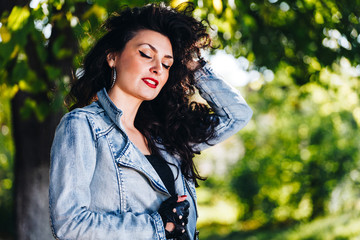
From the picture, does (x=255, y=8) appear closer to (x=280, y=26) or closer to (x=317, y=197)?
(x=280, y=26)

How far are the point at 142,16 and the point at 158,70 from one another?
1.08ft

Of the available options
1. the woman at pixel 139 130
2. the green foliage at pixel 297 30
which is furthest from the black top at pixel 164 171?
the green foliage at pixel 297 30

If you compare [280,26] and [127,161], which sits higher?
[280,26]

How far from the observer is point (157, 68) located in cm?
205

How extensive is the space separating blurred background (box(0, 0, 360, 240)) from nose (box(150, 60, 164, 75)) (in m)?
0.57

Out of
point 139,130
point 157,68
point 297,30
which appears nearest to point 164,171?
point 139,130

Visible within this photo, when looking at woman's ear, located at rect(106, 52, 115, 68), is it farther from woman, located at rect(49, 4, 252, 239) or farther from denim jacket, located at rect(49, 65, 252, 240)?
denim jacket, located at rect(49, 65, 252, 240)

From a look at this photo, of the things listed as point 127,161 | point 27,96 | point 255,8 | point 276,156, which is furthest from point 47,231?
point 276,156

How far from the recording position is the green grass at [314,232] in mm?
6597

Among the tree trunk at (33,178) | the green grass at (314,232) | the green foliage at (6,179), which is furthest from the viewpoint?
the green foliage at (6,179)

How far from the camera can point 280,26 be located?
473 cm

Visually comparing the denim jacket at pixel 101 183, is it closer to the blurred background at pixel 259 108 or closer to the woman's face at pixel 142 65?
the woman's face at pixel 142 65

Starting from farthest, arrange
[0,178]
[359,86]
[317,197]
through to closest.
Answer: [0,178] → [317,197] → [359,86]

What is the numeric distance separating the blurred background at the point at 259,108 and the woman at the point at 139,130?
29 centimetres
